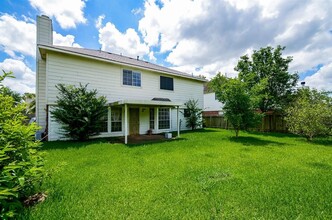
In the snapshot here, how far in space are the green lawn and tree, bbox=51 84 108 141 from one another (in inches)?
125

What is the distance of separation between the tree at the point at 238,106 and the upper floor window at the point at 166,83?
5233 mm

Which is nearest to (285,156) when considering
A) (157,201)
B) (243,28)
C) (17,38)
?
(157,201)

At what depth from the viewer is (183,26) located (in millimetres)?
11031

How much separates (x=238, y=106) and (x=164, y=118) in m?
6.16

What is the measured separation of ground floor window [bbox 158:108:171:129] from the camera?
13.7 metres

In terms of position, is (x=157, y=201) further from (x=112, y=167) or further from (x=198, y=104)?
(x=198, y=104)

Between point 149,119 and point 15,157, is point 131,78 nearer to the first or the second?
point 149,119

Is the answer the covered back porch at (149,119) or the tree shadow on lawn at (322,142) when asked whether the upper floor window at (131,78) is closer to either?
the covered back porch at (149,119)

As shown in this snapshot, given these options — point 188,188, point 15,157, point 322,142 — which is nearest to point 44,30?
point 15,157

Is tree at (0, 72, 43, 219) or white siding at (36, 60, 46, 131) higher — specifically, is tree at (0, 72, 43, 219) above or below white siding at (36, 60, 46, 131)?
below

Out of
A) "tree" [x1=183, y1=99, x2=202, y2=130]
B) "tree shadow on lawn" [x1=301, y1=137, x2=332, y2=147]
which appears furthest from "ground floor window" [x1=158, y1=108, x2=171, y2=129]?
"tree shadow on lawn" [x1=301, y1=137, x2=332, y2=147]

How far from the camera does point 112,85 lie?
11273mm

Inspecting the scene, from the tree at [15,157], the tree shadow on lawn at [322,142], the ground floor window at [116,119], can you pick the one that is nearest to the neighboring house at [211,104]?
the tree shadow on lawn at [322,142]

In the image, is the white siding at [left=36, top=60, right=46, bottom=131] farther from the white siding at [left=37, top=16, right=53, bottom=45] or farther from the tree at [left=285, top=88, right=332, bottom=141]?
the tree at [left=285, top=88, right=332, bottom=141]
